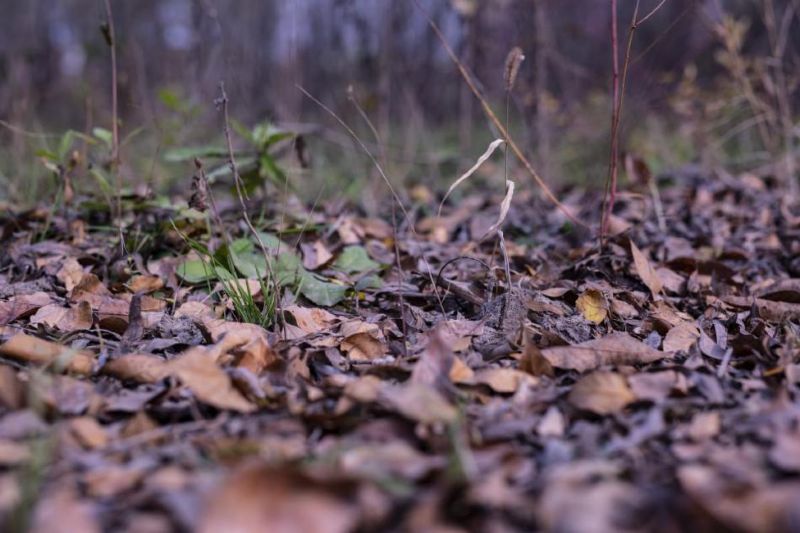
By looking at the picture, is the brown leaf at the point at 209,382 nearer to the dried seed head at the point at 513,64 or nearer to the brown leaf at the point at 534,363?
the brown leaf at the point at 534,363

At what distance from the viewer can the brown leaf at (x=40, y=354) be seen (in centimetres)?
137

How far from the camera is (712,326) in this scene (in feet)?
5.77

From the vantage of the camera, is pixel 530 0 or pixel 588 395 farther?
pixel 530 0

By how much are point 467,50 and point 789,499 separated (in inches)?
161

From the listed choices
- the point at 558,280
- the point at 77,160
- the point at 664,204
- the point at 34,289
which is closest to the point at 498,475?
the point at 558,280

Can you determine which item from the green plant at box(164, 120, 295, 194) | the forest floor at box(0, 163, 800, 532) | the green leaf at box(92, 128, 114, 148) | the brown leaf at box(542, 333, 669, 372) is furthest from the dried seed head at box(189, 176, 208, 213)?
the brown leaf at box(542, 333, 669, 372)

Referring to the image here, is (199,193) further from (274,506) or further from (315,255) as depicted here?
(274,506)

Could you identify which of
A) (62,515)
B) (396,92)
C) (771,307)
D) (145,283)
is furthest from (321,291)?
(396,92)

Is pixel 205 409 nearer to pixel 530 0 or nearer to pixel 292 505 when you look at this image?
pixel 292 505

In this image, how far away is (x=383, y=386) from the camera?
50.8 inches

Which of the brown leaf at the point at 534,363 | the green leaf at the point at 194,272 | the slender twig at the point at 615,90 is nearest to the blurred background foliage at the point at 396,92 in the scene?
the slender twig at the point at 615,90

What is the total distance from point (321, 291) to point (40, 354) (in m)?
0.77

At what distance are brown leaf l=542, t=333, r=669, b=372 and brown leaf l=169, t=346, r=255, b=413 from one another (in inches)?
24.6

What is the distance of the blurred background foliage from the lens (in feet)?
10.1
